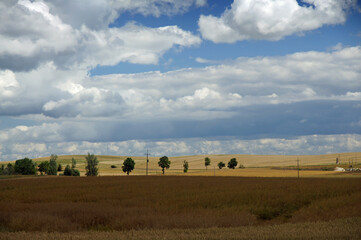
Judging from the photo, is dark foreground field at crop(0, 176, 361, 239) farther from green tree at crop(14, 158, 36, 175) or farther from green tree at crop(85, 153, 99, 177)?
green tree at crop(14, 158, 36, 175)

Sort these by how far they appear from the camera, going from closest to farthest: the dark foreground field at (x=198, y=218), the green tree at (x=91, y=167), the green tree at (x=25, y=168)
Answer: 1. the dark foreground field at (x=198, y=218)
2. the green tree at (x=91, y=167)
3. the green tree at (x=25, y=168)

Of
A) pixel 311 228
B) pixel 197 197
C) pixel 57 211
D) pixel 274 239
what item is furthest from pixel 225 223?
pixel 197 197

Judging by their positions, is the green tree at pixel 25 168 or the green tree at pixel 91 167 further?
the green tree at pixel 25 168

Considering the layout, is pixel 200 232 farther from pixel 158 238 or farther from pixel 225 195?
pixel 225 195

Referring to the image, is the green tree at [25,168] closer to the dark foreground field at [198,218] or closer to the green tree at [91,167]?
the green tree at [91,167]

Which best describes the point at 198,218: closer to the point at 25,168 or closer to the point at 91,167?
the point at 91,167

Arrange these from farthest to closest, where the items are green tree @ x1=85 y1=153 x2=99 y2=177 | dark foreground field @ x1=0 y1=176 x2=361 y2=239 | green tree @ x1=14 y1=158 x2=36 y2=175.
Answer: green tree @ x1=14 y1=158 x2=36 y2=175 → green tree @ x1=85 y1=153 x2=99 y2=177 → dark foreground field @ x1=0 y1=176 x2=361 y2=239

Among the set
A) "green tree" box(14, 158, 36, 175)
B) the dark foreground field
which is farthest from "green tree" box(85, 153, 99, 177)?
the dark foreground field

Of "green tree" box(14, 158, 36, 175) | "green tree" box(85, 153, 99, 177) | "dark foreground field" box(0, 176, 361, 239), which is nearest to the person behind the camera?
"dark foreground field" box(0, 176, 361, 239)

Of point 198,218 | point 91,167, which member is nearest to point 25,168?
point 91,167

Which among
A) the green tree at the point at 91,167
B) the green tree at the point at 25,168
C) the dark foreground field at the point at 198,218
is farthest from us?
the green tree at the point at 25,168

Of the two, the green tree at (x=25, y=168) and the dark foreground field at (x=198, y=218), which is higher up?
the green tree at (x=25, y=168)

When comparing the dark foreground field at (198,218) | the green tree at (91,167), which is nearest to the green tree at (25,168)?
the green tree at (91,167)

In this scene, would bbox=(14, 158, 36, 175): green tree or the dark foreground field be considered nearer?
the dark foreground field
